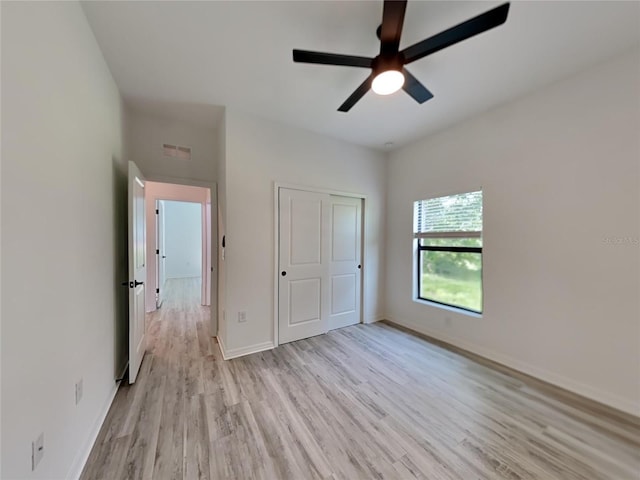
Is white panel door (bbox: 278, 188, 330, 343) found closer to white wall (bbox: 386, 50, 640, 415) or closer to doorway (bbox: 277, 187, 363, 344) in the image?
doorway (bbox: 277, 187, 363, 344)

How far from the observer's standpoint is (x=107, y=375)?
6.41 ft

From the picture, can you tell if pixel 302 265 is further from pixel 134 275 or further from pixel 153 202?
pixel 153 202

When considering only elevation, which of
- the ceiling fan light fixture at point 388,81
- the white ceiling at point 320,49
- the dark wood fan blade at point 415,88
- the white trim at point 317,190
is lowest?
the white trim at point 317,190

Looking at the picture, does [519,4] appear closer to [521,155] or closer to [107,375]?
[521,155]

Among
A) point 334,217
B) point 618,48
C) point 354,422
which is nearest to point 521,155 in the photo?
point 618,48

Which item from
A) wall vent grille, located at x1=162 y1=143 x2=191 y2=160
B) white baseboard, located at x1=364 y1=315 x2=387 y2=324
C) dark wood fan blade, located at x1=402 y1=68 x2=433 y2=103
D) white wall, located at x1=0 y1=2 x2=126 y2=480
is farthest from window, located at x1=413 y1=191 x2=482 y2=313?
white wall, located at x1=0 y1=2 x2=126 y2=480

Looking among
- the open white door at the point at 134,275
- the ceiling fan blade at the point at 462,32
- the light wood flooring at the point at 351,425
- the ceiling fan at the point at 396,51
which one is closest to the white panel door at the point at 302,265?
the light wood flooring at the point at 351,425

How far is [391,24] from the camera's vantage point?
1.36 m

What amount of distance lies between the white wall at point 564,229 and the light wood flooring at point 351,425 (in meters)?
Result: 0.37

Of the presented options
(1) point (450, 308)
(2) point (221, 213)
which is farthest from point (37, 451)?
(1) point (450, 308)

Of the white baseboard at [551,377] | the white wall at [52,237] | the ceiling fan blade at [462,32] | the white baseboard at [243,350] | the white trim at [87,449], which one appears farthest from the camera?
the white baseboard at [243,350]

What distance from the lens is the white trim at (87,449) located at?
4.39 ft

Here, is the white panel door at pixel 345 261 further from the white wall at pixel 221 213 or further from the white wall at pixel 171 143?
the white wall at pixel 171 143

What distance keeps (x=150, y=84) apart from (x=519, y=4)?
296 cm
